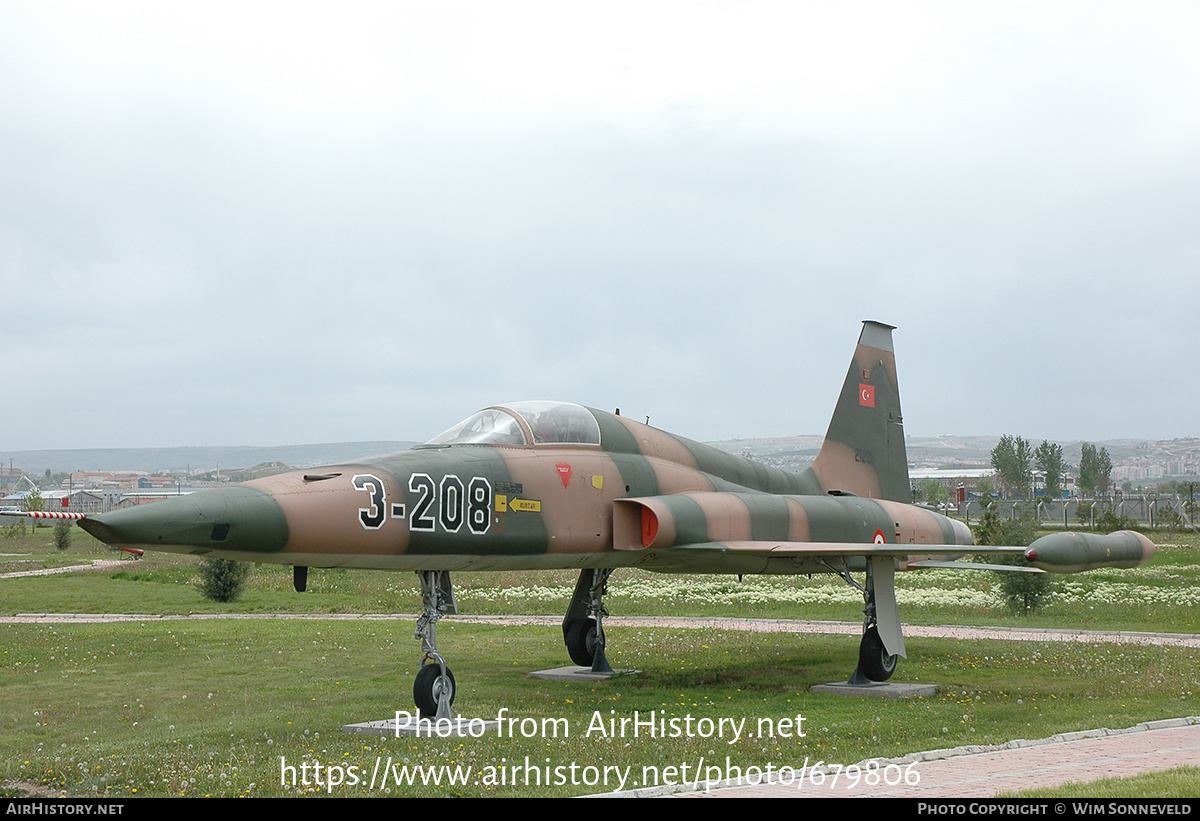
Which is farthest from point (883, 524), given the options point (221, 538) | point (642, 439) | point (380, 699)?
point (221, 538)

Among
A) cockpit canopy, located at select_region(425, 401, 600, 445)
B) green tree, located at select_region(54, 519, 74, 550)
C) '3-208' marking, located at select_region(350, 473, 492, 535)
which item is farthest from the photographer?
green tree, located at select_region(54, 519, 74, 550)

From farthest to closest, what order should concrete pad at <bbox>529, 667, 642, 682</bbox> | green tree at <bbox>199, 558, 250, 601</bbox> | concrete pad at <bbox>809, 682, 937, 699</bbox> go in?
green tree at <bbox>199, 558, 250, 601</bbox> < concrete pad at <bbox>529, 667, 642, 682</bbox> < concrete pad at <bbox>809, 682, 937, 699</bbox>

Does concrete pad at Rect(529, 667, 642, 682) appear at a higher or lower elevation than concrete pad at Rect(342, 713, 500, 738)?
lower

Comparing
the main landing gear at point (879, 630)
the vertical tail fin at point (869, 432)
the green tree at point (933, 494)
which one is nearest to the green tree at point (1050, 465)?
the green tree at point (933, 494)

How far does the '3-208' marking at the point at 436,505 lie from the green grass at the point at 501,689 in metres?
2.15

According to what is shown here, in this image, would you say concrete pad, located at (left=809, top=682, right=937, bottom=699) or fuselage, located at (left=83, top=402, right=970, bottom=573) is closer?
fuselage, located at (left=83, top=402, right=970, bottom=573)

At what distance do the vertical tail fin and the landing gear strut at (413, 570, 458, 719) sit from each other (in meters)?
8.17

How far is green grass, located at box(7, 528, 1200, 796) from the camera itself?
31.1 ft

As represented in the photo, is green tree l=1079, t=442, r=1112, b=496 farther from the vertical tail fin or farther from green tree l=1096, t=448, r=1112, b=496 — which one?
the vertical tail fin

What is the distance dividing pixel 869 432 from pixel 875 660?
5.14m

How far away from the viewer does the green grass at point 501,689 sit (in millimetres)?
9469

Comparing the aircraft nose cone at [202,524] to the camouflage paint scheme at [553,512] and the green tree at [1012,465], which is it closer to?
the camouflage paint scheme at [553,512]

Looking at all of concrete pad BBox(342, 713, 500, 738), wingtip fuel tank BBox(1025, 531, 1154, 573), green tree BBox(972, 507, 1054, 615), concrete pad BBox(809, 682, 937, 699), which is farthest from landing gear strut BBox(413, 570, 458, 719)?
green tree BBox(972, 507, 1054, 615)

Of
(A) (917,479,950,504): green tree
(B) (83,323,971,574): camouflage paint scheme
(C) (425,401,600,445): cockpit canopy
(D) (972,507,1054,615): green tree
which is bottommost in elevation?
(A) (917,479,950,504): green tree
